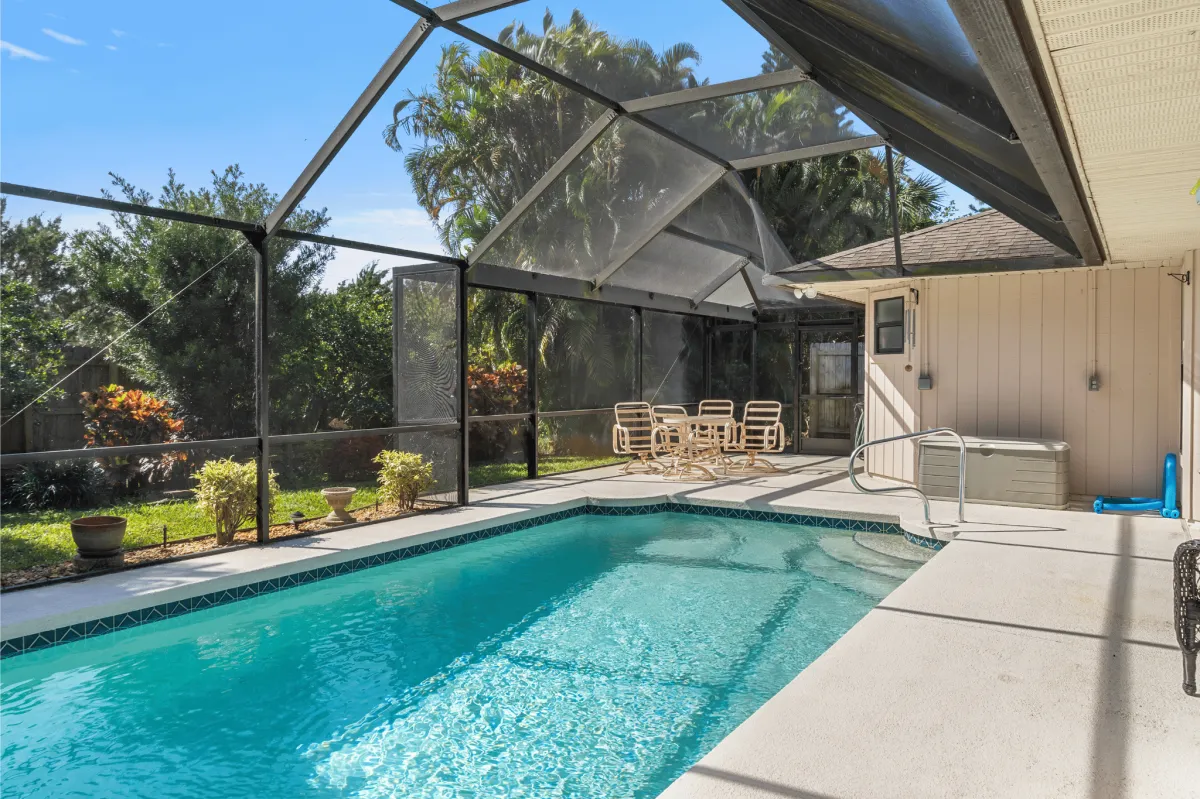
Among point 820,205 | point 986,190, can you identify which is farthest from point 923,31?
point 820,205

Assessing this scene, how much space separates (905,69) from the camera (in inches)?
118

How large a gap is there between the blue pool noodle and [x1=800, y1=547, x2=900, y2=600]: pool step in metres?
2.53

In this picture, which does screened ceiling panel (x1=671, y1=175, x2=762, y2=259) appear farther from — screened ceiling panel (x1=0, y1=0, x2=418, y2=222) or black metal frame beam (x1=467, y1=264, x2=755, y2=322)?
screened ceiling panel (x1=0, y1=0, x2=418, y2=222)

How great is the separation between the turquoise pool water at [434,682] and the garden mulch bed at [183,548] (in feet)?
3.01

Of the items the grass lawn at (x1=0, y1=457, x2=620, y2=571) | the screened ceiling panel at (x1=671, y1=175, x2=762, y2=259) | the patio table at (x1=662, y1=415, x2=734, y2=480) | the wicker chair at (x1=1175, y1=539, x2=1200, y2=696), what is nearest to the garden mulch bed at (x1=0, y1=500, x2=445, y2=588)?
the grass lawn at (x1=0, y1=457, x2=620, y2=571)

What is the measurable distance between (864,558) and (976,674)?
10.3 feet

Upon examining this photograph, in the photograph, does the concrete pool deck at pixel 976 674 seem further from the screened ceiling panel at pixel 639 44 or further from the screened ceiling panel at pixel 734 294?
the screened ceiling panel at pixel 734 294

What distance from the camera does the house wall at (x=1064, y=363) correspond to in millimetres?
7215

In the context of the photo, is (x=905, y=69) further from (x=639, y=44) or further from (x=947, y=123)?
(x=639, y=44)

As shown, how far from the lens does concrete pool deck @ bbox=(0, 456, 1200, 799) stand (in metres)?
2.31

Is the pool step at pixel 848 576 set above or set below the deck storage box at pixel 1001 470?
below

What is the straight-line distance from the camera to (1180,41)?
6.49 ft

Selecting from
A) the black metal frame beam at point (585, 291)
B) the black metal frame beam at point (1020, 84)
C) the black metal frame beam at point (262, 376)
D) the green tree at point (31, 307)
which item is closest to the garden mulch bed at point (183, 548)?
the black metal frame beam at point (262, 376)

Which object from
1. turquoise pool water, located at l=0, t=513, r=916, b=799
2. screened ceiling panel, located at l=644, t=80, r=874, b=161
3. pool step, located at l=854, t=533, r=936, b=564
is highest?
screened ceiling panel, located at l=644, t=80, r=874, b=161
